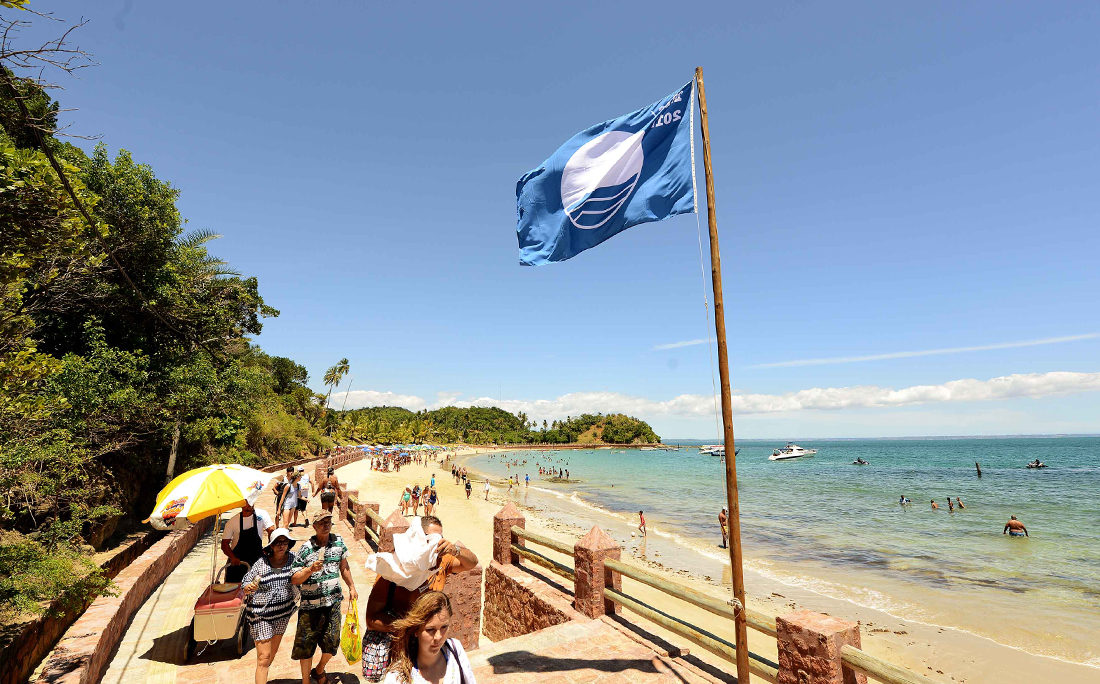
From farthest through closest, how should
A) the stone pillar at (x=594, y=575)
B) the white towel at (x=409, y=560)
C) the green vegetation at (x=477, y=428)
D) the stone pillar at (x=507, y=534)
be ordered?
the green vegetation at (x=477, y=428) → the stone pillar at (x=507, y=534) → the stone pillar at (x=594, y=575) → the white towel at (x=409, y=560)

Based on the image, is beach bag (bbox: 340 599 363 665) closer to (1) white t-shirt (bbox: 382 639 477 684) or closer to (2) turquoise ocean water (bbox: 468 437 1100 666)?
(1) white t-shirt (bbox: 382 639 477 684)

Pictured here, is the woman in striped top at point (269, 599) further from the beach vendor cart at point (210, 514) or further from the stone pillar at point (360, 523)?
the stone pillar at point (360, 523)

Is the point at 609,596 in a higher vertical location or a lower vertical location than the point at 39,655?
higher

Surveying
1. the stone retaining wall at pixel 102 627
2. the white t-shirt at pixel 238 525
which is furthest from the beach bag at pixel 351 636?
the stone retaining wall at pixel 102 627

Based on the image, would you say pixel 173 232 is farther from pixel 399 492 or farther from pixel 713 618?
pixel 399 492

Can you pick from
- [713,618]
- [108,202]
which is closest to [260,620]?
[713,618]

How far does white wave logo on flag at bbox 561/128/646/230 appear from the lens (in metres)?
5.72

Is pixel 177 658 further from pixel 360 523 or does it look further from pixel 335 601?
pixel 360 523

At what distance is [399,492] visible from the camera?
35594 millimetres

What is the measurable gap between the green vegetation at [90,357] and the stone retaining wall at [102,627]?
41 cm

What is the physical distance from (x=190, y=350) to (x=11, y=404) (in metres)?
9.22

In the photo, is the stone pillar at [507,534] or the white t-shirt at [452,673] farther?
the stone pillar at [507,534]

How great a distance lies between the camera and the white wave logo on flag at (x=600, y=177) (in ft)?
18.8

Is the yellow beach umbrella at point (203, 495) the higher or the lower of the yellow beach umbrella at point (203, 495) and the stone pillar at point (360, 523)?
the higher
